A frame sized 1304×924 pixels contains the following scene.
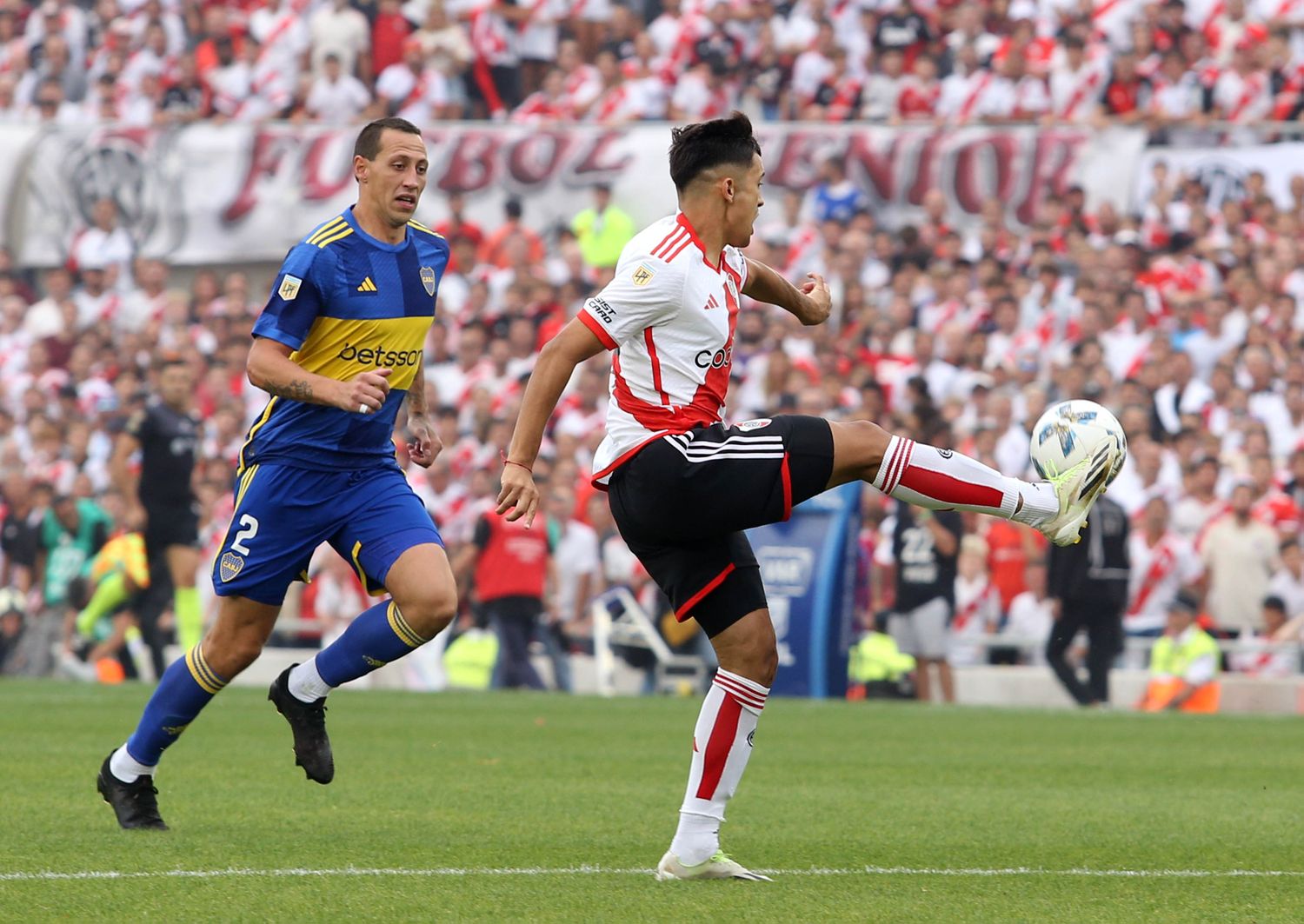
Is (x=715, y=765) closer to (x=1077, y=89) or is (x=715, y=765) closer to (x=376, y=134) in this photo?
(x=376, y=134)

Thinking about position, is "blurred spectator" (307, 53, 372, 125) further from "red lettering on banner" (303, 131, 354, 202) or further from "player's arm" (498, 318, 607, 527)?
"player's arm" (498, 318, 607, 527)

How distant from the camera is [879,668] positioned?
17.0 meters

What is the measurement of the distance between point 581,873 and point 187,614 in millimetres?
10760

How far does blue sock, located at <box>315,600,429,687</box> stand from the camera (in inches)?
281

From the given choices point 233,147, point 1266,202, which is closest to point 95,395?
point 233,147

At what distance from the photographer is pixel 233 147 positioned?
22656 millimetres

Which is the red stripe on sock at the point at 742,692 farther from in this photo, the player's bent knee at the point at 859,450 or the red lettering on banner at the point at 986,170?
the red lettering on banner at the point at 986,170

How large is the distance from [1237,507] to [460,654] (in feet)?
21.3

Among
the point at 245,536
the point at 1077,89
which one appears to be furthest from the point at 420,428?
the point at 1077,89

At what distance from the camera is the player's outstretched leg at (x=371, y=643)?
23.1 feet

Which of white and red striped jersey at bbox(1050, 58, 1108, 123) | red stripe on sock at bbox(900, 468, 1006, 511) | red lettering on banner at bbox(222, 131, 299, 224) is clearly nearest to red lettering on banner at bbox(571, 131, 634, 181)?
red lettering on banner at bbox(222, 131, 299, 224)

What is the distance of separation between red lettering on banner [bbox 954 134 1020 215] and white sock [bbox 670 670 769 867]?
15.1m

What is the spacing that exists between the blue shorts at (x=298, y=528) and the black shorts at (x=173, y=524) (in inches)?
361

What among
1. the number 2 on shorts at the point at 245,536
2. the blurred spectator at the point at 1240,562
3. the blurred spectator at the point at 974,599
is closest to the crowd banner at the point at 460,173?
the blurred spectator at the point at 974,599
